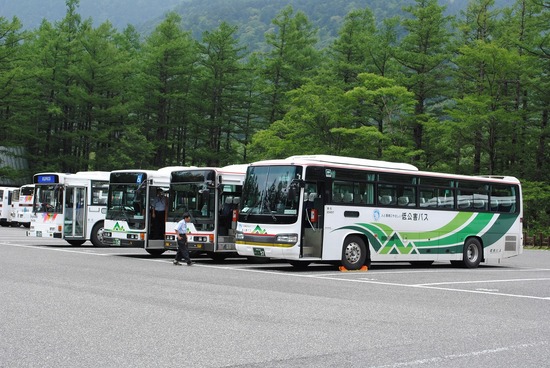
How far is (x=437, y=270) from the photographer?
2344 centimetres

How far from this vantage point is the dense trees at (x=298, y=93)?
48469 mm

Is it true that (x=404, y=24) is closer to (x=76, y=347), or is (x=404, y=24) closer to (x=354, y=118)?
(x=354, y=118)

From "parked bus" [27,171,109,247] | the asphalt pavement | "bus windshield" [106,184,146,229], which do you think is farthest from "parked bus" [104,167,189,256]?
the asphalt pavement

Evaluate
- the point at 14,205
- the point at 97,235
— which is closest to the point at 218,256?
the point at 97,235

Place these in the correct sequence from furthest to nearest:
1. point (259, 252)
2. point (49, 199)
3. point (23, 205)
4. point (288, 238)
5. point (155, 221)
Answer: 1. point (23, 205)
2. point (49, 199)
3. point (155, 221)
4. point (259, 252)
5. point (288, 238)

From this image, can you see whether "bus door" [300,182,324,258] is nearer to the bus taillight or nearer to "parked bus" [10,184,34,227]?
the bus taillight

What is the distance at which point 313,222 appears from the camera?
20.2 m

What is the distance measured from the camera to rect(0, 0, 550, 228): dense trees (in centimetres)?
4847

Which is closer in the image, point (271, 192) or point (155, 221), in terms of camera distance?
point (271, 192)

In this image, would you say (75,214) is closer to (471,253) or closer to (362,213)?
(362,213)

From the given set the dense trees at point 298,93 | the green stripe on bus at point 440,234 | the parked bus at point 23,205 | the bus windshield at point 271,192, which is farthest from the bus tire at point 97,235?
the dense trees at point 298,93

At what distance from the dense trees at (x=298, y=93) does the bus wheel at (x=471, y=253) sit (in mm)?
20171

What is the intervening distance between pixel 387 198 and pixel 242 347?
14569mm

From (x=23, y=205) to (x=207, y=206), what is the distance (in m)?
29.3
